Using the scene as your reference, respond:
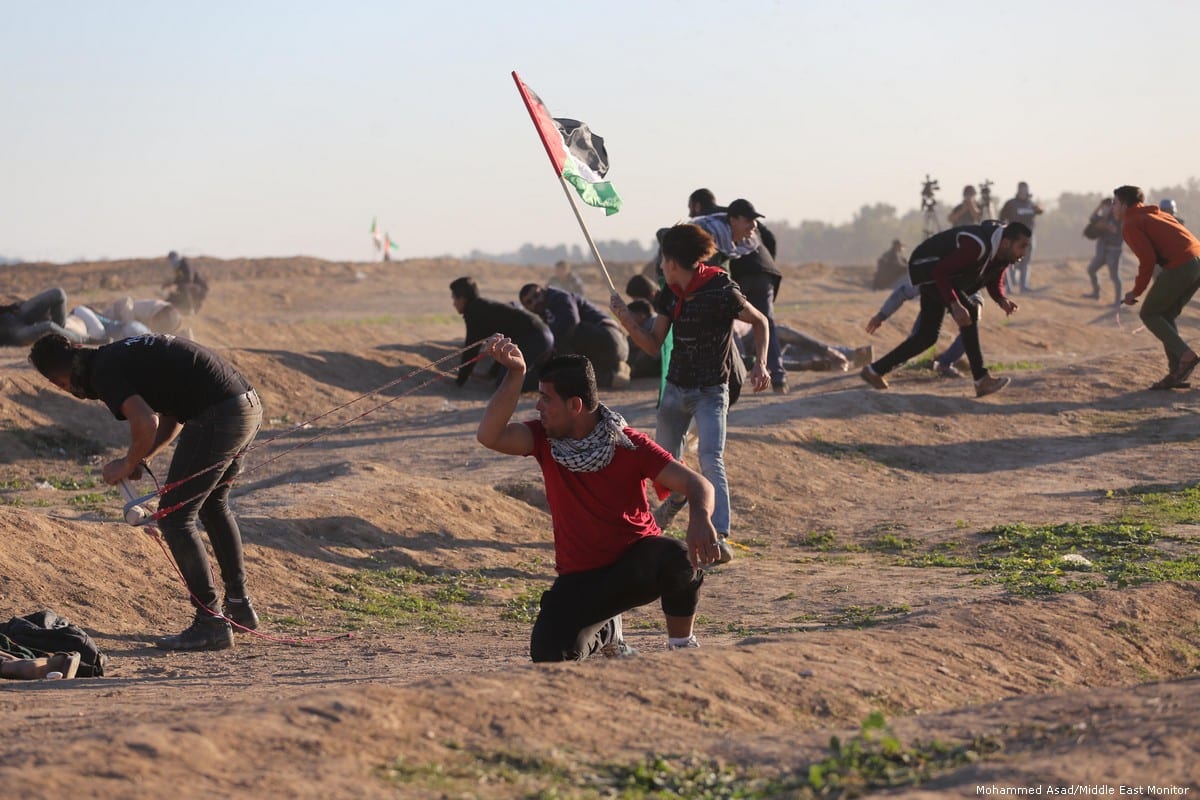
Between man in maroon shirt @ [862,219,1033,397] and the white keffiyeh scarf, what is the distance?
746cm

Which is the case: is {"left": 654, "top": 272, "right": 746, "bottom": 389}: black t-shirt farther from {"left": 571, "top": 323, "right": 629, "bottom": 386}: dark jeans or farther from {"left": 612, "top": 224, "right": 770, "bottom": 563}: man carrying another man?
{"left": 571, "top": 323, "right": 629, "bottom": 386}: dark jeans

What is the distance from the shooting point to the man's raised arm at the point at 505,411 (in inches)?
208

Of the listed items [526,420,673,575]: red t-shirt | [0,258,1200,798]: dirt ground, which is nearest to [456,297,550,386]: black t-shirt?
[0,258,1200,798]: dirt ground

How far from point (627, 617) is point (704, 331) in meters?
1.53

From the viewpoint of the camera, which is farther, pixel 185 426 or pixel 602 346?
pixel 602 346

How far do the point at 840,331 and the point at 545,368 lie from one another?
1690 centimetres

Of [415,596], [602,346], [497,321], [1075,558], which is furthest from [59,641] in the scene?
[602,346]

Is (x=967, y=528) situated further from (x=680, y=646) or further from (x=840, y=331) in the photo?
(x=840, y=331)

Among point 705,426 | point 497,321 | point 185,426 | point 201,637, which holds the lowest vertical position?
point 201,637

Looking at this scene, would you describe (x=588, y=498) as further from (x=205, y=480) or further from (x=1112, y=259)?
(x=1112, y=259)

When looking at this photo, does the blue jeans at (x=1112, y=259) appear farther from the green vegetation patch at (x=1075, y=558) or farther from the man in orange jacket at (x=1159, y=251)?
the green vegetation patch at (x=1075, y=558)

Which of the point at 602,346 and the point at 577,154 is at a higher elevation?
the point at 577,154

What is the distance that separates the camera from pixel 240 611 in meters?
7.19

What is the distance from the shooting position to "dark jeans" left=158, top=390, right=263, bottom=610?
263 inches
